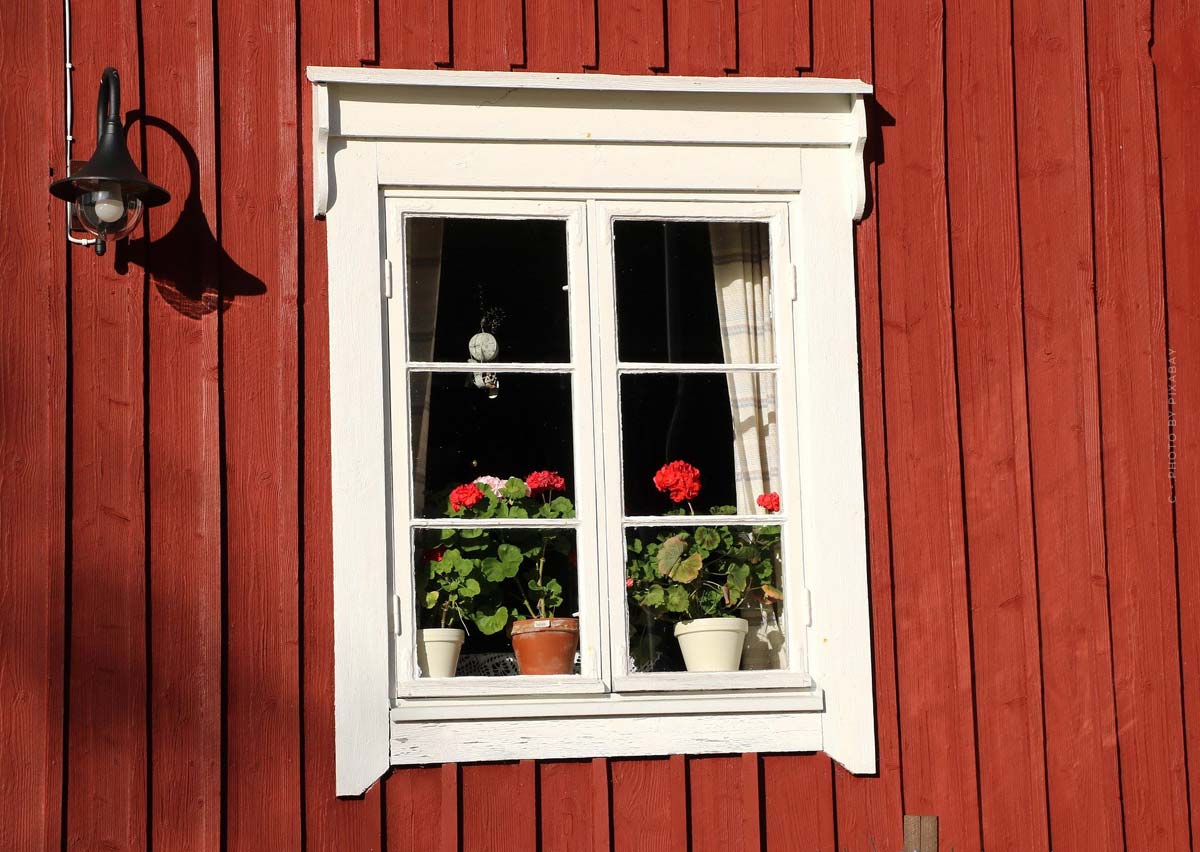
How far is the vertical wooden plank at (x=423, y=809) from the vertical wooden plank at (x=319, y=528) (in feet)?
0.13

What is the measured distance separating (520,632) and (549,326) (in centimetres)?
78

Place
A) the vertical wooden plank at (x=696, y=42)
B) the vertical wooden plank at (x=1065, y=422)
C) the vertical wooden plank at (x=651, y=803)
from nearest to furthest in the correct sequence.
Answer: the vertical wooden plank at (x=651, y=803) < the vertical wooden plank at (x=1065, y=422) < the vertical wooden plank at (x=696, y=42)

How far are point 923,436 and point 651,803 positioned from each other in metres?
1.16

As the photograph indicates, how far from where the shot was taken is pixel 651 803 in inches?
155

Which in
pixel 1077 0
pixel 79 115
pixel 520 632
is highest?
pixel 1077 0

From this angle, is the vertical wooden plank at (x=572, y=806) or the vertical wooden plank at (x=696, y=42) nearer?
the vertical wooden plank at (x=572, y=806)

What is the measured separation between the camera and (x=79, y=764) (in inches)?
148

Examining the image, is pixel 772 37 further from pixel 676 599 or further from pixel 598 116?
pixel 676 599

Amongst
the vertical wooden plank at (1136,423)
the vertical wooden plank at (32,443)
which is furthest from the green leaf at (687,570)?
the vertical wooden plank at (32,443)

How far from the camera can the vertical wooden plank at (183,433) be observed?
379 centimetres

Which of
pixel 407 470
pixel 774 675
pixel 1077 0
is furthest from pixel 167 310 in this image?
pixel 1077 0

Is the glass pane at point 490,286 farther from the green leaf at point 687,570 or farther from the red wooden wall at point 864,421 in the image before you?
the green leaf at point 687,570

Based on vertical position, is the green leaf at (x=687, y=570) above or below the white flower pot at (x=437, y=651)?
above

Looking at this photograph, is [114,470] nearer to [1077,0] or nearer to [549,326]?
[549,326]
